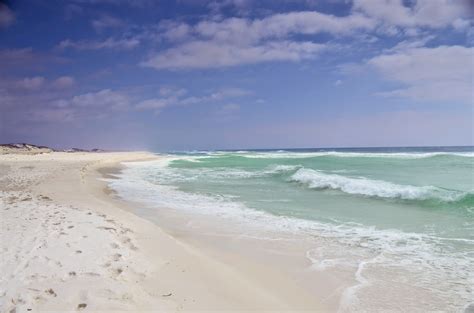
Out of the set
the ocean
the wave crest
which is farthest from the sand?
the wave crest

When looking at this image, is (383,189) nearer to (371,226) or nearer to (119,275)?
(371,226)

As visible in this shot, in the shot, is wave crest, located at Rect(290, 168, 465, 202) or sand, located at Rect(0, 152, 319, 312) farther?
wave crest, located at Rect(290, 168, 465, 202)

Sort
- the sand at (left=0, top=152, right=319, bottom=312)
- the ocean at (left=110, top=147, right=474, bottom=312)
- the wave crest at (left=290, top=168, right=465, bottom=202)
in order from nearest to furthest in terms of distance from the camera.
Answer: the sand at (left=0, top=152, right=319, bottom=312)
the ocean at (left=110, top=147, right=474, bottom=312)
the wave crest at (left=290, top=168, right=465, bottom=202)

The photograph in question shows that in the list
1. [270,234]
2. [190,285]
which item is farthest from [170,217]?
[190,285]

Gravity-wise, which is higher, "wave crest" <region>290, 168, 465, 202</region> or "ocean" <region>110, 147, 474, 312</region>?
"wave crest" <region>290, 168, 465, 202</region>

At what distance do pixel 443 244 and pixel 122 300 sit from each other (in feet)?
18.1

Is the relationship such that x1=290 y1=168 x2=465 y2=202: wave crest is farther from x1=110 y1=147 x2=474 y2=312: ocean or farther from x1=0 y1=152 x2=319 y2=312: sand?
x1=0 y1=152 x2=319 y2=312: sand

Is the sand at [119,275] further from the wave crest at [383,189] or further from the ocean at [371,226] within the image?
the wave crest at [383,189]

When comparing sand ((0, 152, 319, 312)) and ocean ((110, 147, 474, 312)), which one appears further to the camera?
ocean ((110, 147, 474, 312))

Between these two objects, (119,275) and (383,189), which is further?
(383,189)

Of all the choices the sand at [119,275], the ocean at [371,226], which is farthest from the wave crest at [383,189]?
the sand at [119,275]

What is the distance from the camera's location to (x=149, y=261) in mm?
5145

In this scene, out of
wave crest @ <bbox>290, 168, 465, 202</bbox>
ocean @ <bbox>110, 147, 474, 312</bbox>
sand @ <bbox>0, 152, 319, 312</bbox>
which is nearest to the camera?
sand @ <bbox>0, 152, 319, 312</bbox>

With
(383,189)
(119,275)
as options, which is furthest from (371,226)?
(119,275)
